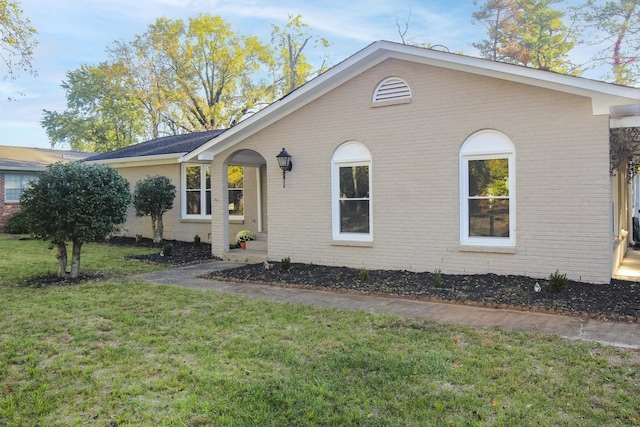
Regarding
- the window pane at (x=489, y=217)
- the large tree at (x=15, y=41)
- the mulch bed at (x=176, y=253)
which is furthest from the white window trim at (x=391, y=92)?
the large tree at (x=15, y=41)

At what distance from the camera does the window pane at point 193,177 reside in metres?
15.0

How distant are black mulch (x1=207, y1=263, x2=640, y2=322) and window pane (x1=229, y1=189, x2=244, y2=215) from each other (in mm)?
4582

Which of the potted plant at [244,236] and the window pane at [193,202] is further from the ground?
the window pane at [193,202]

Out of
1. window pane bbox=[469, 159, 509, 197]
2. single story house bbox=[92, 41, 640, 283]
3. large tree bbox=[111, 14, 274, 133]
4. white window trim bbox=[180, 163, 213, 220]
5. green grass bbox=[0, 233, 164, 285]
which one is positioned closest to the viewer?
single story house bbox=[92, 41, 640, 283]

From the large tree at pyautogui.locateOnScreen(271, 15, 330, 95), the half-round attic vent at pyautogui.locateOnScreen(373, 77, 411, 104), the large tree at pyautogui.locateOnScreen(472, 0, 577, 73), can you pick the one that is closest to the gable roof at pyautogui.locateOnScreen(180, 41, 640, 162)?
the half-round attic vent at pyautogui.locateOnScreen(373, 77, 411, 104)

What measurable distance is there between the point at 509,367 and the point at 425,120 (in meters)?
5.47

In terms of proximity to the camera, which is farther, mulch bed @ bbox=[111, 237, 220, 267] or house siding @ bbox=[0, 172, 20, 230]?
house siding @ bbox=[0, 172, 20, 230]

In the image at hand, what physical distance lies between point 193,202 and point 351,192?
288 inches

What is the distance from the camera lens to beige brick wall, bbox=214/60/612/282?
7328mm

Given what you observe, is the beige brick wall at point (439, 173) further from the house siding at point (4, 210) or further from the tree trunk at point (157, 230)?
the house siding at point (4, 210)

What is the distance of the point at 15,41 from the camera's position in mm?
9547

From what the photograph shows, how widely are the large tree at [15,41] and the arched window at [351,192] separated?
7.02 m

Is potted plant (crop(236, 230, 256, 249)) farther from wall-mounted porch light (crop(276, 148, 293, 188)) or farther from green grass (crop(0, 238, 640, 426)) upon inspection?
green grass (crop(0, 238, 640, 426))

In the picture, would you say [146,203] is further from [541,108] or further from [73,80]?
[73,80]
